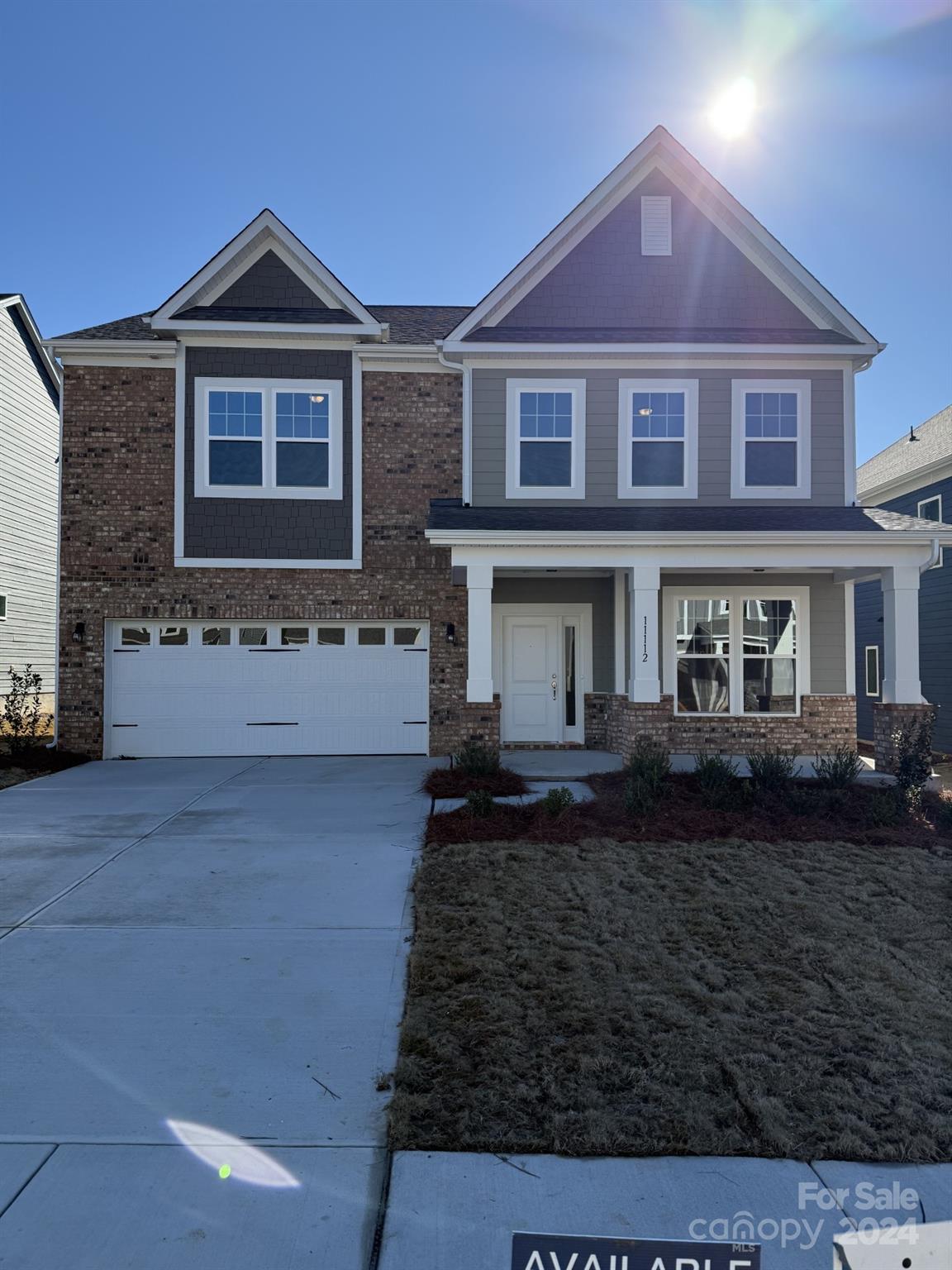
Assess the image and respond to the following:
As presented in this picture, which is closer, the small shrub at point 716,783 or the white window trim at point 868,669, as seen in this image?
the small shrub at point 716,783

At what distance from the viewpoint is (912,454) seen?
19094 millimetres

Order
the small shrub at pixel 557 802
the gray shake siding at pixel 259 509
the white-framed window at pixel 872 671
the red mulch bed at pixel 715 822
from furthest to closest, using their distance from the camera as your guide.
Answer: the white-framed window at pixel 872 671 < the gray shake siding at pixel 259 509 < the small shrub at pixel 557 802 < the red mulch bed at pixel 715 822

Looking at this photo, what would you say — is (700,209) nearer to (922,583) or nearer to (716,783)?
(716,783)

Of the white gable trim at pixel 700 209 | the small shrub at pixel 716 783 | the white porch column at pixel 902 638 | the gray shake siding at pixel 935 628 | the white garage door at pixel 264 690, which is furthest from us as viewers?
the gray shake siding at pixel 935 628

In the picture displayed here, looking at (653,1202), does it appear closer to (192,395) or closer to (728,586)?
(728,586)

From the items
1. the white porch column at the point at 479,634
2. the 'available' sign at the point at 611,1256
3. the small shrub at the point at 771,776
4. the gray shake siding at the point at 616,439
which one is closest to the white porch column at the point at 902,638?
the gray shake siding at the point at 616,439

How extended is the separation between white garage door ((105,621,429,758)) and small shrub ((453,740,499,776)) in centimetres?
277

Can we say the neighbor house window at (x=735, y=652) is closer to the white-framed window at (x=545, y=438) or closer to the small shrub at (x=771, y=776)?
the white-framed window at (x=545, y=438)

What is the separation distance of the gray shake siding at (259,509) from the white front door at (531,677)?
129 inches

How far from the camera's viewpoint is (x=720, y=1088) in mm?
3754

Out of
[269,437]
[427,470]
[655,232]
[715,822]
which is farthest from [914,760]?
[269,437]

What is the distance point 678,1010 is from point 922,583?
16.1 metres

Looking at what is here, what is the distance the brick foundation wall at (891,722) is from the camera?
11.1 meters

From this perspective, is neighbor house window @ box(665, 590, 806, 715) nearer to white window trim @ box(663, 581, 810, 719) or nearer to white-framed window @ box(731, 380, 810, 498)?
white window trim @ box(663, 581, 810, 719)
